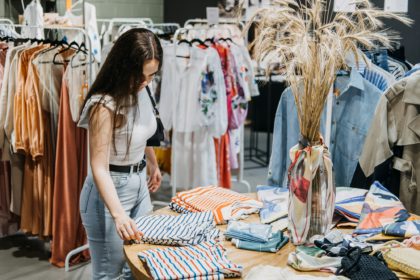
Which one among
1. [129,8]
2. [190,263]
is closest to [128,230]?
[190,263]

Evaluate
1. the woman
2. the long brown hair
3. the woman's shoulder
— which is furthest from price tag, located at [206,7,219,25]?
the woman's shoulder

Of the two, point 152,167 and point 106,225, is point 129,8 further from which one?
point 106,225

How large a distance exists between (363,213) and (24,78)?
2.39 meters

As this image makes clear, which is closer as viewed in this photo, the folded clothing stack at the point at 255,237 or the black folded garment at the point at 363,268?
the black folded garment at the point at 363,268

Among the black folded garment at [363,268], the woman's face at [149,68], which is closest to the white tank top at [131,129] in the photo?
the woman's face at [149,68]

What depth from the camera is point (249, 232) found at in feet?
6.06

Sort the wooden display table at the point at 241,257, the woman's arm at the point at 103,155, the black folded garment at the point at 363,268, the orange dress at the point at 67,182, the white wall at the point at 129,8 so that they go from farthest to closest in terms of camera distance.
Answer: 1. the white wall at the point at 129,8
2. the orange dress at the point at 67,182
3. the woman's arm at the point at 103,155
4. the wooden display table at the point at 241,257
5. the black folded garment at the point at 363,268

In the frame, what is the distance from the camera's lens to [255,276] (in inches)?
61.6

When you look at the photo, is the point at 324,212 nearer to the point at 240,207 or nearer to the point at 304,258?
the point at 304,258

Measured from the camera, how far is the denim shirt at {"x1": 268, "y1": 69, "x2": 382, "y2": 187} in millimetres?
2611

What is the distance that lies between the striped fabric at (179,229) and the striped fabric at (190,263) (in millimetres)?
63

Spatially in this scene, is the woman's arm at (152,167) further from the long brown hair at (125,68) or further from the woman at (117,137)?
the long brown hair at (125,68)

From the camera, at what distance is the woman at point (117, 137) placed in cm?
205

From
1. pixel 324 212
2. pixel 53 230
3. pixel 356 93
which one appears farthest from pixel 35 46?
pixel 324 212
